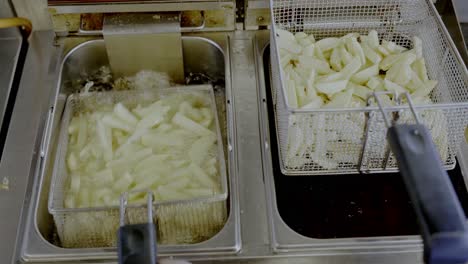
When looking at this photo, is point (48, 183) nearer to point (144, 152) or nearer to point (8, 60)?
point (144, 152)

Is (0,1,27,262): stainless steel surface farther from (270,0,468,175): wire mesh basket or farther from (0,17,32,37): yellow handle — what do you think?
(270,0,468,175): wire mesh basket

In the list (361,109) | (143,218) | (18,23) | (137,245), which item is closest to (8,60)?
(18,23)

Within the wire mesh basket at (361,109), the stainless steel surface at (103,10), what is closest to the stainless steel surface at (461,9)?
the wire mesh basket at (361,109)

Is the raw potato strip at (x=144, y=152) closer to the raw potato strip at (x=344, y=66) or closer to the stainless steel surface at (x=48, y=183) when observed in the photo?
the stainless steel surface at (x=48, y=183)

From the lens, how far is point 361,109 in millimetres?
855

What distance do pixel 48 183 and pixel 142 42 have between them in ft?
1.32

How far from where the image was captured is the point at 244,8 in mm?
1249

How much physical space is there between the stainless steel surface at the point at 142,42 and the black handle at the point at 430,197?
0.68 meters

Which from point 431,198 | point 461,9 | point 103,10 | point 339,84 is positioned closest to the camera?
point 431,198

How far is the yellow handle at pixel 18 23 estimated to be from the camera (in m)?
1.21

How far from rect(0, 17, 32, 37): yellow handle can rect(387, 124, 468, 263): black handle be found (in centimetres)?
96

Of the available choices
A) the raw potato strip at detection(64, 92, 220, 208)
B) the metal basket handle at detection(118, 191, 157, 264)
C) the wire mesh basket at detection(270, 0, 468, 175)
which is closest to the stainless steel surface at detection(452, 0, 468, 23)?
the wire mesh basket at detection(270, 0, 468, 175)

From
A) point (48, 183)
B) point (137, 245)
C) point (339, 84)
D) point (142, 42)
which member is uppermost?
point (142, 42)

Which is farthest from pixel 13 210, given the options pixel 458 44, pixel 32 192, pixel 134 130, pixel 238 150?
pixel 458 44
